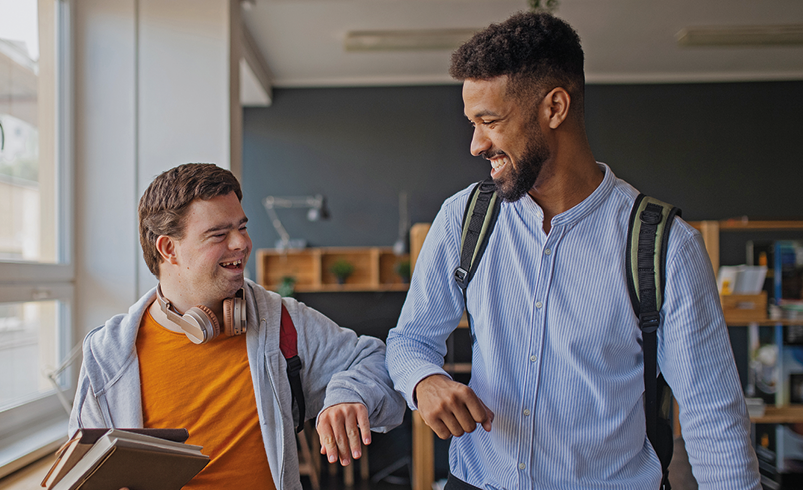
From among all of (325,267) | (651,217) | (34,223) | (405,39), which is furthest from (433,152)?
(651,217)

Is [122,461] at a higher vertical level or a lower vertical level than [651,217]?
lower

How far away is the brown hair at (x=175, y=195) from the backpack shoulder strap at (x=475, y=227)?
0.65m

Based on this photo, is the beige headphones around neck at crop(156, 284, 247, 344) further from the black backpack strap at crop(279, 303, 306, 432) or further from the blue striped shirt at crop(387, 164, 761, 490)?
the blue striped shirt at crop(387, 164, 761, 490)

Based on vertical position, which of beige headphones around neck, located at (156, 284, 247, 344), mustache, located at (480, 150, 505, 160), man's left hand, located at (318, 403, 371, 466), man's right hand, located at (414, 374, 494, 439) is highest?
mustache, located at (480, 150, 505, 160)

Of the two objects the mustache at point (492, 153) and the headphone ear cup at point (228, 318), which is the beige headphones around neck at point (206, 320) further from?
the mustache at point (492, 153)

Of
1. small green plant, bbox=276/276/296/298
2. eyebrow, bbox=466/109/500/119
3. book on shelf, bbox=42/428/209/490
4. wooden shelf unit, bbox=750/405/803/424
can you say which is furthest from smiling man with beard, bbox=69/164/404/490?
small green plant, bbox=276/276/296/298

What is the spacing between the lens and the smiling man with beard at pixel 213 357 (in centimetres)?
136

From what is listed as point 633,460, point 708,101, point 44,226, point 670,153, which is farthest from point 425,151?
point 633,460

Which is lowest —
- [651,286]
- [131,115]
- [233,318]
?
[233,318]

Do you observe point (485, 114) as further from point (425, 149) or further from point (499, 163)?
point (425, 149)

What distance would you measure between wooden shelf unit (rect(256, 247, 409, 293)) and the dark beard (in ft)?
16.1

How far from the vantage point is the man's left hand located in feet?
3.57

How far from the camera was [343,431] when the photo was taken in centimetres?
112

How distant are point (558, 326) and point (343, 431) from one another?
476 mm
